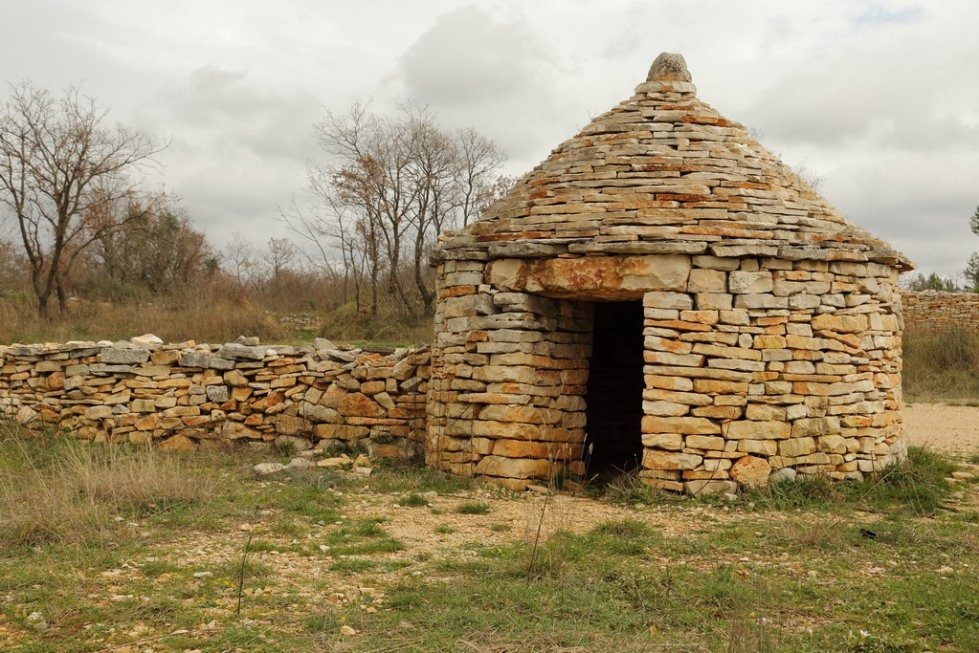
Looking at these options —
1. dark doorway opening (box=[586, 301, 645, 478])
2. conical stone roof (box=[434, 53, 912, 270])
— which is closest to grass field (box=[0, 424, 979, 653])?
conical stone roof (box=[434, 53, 912, 270])

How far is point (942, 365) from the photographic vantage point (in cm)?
1509

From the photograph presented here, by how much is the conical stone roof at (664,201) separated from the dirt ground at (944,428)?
2785 millimetres

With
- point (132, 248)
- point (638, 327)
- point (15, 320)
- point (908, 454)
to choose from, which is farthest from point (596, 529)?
point (132, 248)

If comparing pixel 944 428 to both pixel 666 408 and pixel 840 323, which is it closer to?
pixel 840 323

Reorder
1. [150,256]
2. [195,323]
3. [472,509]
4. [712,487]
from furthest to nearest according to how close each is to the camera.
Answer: [150,256] → [195,323] → [712,487] → [472,509]

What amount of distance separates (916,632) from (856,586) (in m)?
0.61

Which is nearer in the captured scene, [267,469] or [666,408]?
[666,408]

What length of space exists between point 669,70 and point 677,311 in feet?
8.34

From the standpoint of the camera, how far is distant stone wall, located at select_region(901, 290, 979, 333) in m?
16.5

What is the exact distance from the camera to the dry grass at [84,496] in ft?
16.3

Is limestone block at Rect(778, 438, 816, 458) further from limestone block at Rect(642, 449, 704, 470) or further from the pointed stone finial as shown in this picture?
the pointed stone finial

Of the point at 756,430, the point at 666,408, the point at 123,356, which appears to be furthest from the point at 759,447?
the point at 123,356

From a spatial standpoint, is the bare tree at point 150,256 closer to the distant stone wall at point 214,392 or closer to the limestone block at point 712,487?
the distant stone wall at point 214,392

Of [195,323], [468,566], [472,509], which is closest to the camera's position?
[468,566]
